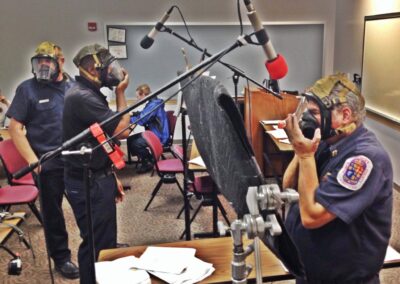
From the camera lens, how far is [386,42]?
15.6ft

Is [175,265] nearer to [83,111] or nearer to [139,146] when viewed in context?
[83,111]

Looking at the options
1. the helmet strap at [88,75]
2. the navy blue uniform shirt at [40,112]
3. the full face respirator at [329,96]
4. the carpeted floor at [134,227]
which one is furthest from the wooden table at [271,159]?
the full face respirator at [329,96]

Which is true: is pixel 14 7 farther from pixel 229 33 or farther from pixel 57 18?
pixel 229 33

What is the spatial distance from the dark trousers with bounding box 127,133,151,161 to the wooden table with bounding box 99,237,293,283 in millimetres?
3337

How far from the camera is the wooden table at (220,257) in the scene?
5.62 ft

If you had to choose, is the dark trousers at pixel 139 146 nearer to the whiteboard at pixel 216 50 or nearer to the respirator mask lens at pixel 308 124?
the whiteboard at pixel 216 50

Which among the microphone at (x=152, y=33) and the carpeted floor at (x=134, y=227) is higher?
the microphone at (x=152, y=33)

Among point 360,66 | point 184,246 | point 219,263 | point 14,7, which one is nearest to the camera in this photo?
point 219,263

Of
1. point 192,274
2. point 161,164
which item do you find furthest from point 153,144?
point 192,274

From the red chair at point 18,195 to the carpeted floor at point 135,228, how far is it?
42 centimetres

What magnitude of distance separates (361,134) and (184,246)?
2.99ft

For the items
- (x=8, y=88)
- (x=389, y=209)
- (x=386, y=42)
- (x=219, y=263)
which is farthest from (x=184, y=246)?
(x=8, y=88)

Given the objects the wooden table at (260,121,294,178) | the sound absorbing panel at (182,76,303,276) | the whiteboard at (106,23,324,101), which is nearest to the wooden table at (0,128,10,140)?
the whiteboard at (106,23,324,101)

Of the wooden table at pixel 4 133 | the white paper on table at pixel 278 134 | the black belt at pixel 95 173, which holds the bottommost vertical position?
the wooden table at pixel 4 133
